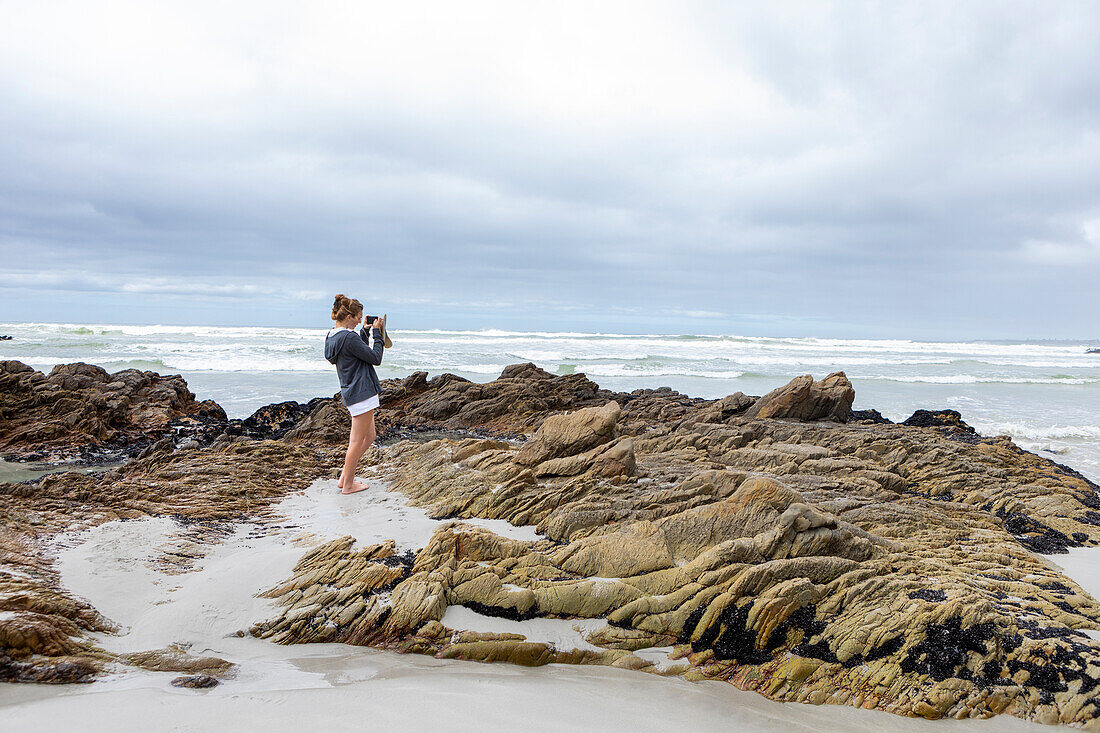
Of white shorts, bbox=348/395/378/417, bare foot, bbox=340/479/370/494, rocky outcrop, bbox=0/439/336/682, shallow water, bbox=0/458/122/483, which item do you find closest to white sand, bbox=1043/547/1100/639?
rocky outcrop, bbox=0/439/336/682

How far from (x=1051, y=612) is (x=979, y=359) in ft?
186

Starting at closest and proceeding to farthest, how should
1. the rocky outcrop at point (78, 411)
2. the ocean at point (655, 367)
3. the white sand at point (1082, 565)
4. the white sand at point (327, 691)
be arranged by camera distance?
the white sand at point (327, 691) → the white sand at point (1082, 565) → the rocky outcrop at point (78, 411) → the ocean at point (655, 367)

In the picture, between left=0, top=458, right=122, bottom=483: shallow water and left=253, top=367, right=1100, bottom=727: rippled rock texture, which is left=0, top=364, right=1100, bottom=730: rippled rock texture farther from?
left=0, top=458, right=122, bottom=483: shallow water

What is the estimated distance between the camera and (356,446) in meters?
6.51

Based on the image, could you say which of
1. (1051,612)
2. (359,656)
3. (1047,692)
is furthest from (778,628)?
(359,656)

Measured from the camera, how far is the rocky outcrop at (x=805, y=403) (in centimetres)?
1063

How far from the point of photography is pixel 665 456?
7.93m

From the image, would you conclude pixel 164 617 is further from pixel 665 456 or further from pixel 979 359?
pixel 979 359

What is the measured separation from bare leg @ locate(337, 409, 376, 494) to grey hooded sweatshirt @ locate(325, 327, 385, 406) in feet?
0.76

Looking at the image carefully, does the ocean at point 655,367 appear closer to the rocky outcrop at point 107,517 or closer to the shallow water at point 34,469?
the shallow water at point 34,469

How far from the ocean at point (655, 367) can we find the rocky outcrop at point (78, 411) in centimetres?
235

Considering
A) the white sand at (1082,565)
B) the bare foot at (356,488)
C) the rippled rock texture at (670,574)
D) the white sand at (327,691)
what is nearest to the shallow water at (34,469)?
the rippled rock texture at (670,574)

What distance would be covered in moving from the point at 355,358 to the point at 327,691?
3899mm

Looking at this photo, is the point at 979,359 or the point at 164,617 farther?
the point at 979,359
